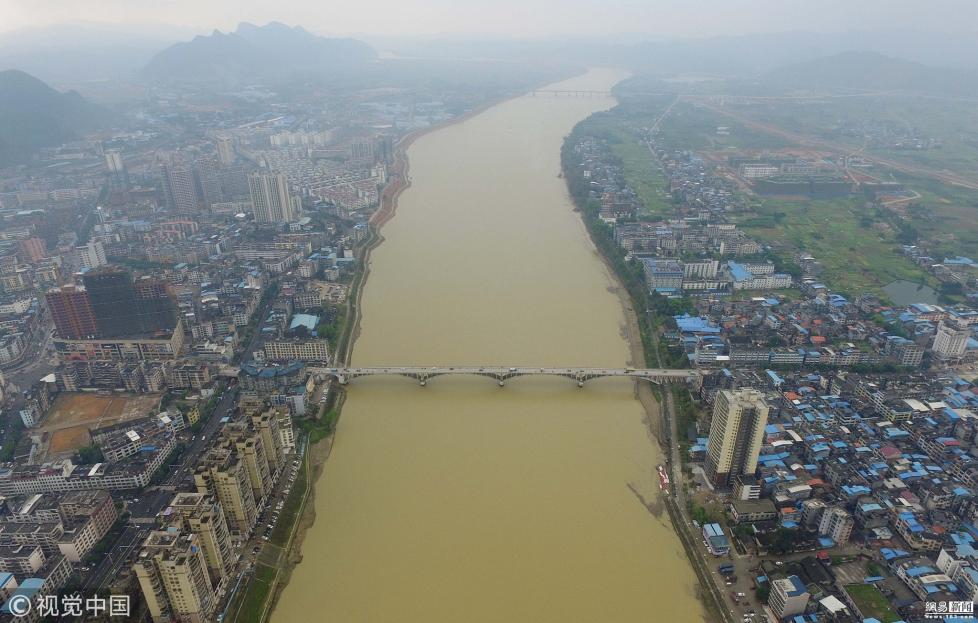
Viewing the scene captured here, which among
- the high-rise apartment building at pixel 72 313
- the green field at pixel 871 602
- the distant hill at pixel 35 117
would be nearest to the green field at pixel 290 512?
the high-rise apartment building at pixel 72 313

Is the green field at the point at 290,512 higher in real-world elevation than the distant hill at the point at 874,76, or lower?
lower

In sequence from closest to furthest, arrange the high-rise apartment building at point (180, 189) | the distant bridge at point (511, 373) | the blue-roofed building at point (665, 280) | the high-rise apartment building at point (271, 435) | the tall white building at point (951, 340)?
the high-rise apartment building at point (271, 435), the distant bridge at point (511, 373), the tall white building at point (951, 340), the blue-roofed building at point (665, 280), the high-rise apartment building at point (180, 189)

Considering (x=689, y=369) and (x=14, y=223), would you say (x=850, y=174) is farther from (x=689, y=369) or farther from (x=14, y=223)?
(x=14, y=223)

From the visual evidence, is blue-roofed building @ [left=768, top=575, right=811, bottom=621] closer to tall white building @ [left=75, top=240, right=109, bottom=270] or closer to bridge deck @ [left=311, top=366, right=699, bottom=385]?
bridge deck @ [left=311, top=366, right=699, bottom=385]

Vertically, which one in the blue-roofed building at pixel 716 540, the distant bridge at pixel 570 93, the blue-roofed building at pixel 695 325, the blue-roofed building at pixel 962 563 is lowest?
the blue-roofed building at pixel 716 540

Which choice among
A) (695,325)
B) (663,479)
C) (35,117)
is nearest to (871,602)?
(663,479)

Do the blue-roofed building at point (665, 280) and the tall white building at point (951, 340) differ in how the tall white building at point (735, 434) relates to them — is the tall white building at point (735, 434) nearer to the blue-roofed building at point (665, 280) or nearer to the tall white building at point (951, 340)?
the tall white building at point (951, 340)

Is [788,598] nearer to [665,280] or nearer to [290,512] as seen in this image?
[290,512]
